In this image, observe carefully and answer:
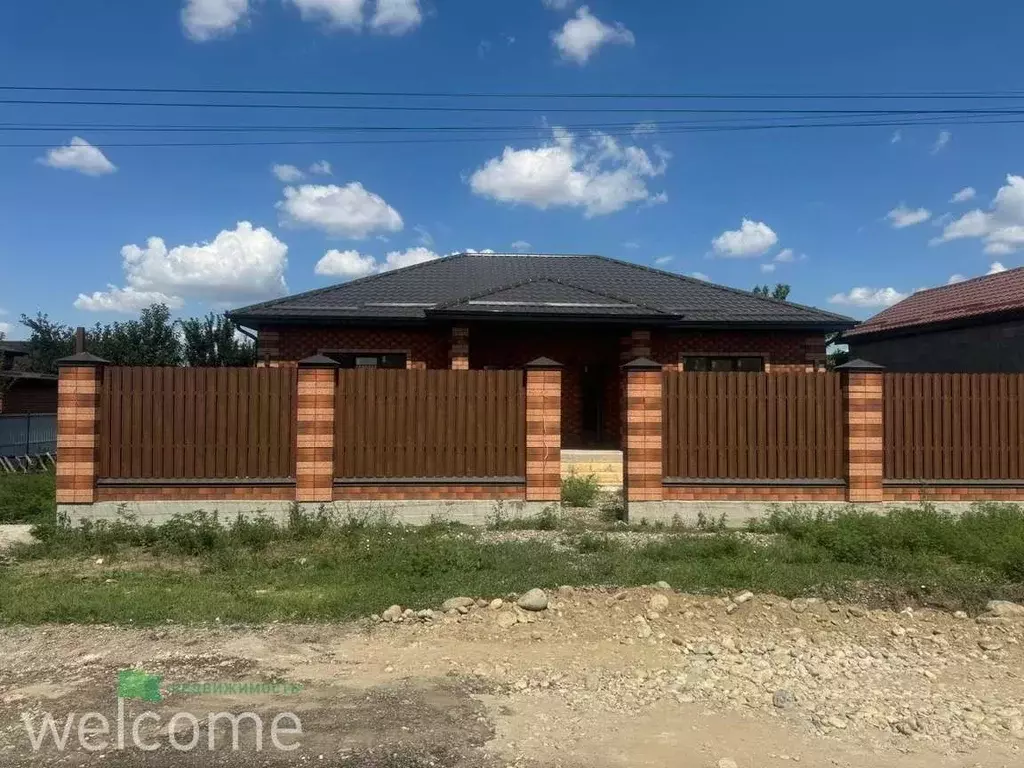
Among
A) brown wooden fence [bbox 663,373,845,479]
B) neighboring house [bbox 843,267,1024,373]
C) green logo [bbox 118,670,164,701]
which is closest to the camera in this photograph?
green logo [bbox 118,670,164,701]

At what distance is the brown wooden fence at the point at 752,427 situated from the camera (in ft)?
29.8

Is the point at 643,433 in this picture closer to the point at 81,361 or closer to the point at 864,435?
the point at 864,435

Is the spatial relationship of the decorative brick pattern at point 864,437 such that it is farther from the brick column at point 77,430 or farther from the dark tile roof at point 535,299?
the brick column at point 77,430

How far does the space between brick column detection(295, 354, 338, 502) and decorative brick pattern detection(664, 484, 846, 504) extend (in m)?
4.22

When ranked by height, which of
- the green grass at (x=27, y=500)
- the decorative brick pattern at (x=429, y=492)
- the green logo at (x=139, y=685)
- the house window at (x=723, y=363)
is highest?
the house window at (x=723, y=363)

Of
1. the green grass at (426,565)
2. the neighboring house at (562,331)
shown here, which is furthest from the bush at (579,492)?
the neighboring house at (562,331)

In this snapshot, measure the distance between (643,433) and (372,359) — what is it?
7.28 meters

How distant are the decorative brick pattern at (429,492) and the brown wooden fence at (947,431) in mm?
4821

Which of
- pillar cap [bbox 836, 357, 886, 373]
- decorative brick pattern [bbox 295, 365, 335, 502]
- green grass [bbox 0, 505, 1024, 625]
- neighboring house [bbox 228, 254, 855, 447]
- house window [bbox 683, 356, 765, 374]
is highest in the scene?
neighboring house [bbox 228, 254, 855, 447]

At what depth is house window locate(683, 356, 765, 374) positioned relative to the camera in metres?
15.0

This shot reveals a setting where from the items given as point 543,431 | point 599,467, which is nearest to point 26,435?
point 599,467

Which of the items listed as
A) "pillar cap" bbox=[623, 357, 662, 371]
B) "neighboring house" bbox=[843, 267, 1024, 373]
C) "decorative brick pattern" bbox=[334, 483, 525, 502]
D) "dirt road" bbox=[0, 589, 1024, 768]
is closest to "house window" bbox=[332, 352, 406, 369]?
"decorative brick pattern" bbox=[334, 483, 525, 502]

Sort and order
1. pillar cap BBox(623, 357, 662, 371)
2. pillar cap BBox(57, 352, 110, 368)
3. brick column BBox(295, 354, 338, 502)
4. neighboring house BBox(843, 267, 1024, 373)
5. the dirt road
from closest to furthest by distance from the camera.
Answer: the dirt road → pillar cap BBox(57, 352, 110, 368) → brick column BBox(295, 354, 338, 502) → pillar cap BBox(623, 357, 662, 371) → neighboring house BBox(843, 267, 1024, 373)

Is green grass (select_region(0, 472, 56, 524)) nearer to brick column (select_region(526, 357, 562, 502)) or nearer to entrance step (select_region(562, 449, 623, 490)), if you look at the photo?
brick column (select_region(526, 357, 562, 502))
